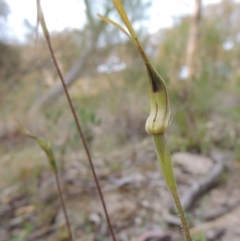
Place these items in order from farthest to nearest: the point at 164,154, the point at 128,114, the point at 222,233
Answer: the point at 128,114 < the point at 222,233 < the point at 164,154

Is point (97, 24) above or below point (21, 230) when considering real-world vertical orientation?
above

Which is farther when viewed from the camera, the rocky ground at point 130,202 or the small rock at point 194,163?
the small rock at point 194,163

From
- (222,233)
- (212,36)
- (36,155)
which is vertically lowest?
(222,233)

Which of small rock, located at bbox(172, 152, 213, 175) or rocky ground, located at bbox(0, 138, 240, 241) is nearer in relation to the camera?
rocky ground, located at bbox(0, 138, 240, 241)

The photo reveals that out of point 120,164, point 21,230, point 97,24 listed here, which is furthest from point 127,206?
point 97,24

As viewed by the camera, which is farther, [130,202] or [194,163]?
[194,163]

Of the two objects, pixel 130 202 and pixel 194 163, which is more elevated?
pixel 194 163

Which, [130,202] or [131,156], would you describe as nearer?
[130,202]

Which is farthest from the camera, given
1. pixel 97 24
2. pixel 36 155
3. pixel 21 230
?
pixel 97 24

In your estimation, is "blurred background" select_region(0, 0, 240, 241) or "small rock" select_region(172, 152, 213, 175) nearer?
"blurred background" select_region(0, 0, 240, 241)

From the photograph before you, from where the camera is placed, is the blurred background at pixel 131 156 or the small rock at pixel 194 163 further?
the small rock at pixel 194 163

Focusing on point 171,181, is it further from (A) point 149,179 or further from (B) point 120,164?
(B) point 120,164
